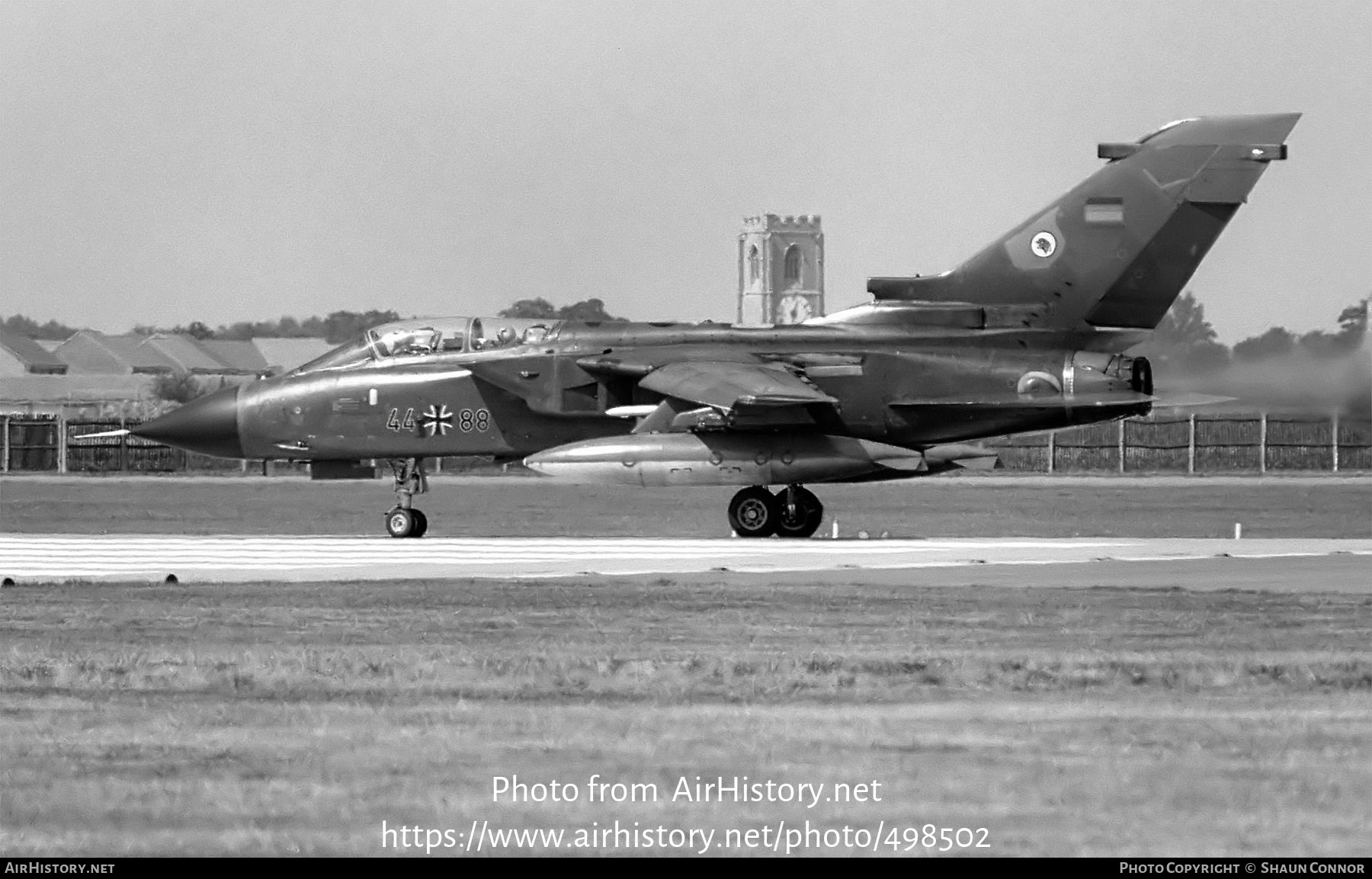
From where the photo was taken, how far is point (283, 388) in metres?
26.6

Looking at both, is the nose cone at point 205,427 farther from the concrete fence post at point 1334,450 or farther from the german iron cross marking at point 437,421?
the concrete fence post at point 1334,450

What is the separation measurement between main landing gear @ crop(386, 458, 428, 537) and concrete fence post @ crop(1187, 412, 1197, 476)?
2709 cm

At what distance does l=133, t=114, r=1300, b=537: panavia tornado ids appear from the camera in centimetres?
2378

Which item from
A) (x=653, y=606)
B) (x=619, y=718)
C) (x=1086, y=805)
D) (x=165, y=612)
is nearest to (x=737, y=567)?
(x=653, y=606)

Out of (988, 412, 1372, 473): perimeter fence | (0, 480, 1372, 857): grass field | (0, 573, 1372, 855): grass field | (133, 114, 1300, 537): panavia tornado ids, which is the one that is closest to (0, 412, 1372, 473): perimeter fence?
(988, 412, 1372, 473): perimeter fence

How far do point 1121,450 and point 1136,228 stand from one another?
92.0 ft

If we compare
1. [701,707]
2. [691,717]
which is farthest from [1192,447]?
[691,717]

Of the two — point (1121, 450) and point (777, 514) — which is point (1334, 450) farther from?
point (777, 514)

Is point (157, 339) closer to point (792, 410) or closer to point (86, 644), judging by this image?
point (792, 410)

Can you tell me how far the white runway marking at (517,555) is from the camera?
1947 cm

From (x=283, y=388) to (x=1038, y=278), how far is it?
375 inches

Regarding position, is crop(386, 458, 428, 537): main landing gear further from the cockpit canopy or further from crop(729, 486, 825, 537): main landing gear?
crop(729, 486, 825, 537): main landing gear

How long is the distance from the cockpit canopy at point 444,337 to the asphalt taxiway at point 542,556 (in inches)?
92.0
